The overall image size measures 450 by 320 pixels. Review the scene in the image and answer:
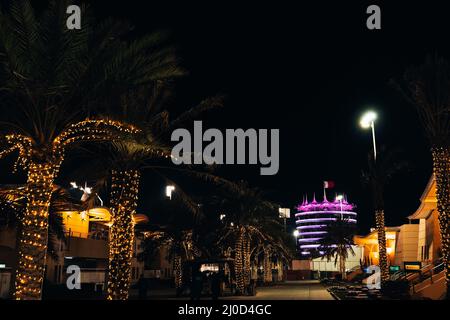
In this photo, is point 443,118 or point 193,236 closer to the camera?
point 443,118

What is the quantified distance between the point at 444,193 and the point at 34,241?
15.9 meters

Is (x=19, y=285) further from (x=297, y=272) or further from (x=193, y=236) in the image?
(x=297, y=272)

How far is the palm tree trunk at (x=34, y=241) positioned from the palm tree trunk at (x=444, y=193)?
15329 mm

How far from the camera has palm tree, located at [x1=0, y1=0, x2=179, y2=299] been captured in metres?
11.4

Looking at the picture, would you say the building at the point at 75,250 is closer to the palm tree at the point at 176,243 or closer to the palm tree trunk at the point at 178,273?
the palm tree at the point at 176,243

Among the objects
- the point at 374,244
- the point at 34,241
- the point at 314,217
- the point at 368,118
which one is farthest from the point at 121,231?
the point at 314,217

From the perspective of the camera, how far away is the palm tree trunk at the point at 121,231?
621 inches

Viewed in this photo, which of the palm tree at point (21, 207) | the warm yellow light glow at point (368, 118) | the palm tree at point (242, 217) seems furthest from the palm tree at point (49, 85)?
the palm tree at point (242, 217)

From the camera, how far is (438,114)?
20.0 m

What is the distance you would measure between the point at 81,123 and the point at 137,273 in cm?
5170

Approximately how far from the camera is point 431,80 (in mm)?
20438

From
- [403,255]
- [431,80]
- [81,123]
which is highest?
[431,80]

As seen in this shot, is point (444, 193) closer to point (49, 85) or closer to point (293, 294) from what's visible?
point (49, 85)
